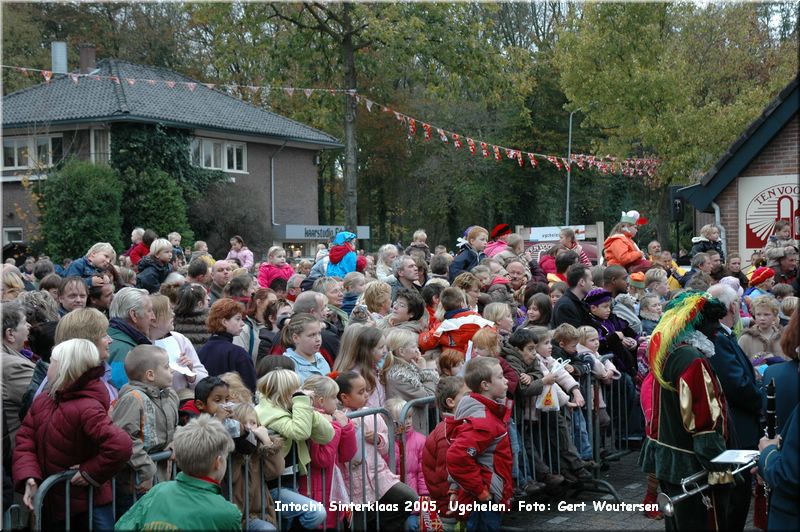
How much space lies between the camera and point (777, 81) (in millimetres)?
32875

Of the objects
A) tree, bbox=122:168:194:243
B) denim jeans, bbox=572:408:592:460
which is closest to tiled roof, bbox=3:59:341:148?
tree, bbox=122:168:194:243

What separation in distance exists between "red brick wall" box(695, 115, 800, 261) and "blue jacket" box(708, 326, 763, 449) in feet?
46.7

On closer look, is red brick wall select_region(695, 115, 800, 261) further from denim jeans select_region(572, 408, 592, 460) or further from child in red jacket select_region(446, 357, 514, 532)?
child in red jacket select_region(446, 357, 514, 532)

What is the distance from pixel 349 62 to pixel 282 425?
870 inches

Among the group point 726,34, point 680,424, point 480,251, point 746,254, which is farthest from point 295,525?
point 726,34

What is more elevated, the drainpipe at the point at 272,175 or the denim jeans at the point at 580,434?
the drainpipe at the point at 272,175

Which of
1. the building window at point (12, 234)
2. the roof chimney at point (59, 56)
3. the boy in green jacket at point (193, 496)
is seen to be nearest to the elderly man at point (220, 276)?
the boy in green jacket at point (193, 496)

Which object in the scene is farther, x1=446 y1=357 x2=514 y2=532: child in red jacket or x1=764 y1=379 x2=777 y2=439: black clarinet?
x1=446 y1=357 x2=514 y2=532: child in red jacket

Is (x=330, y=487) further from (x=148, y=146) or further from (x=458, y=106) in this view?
(x=458, y=106)

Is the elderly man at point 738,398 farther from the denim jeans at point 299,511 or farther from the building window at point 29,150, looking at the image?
the building window at point 29,150

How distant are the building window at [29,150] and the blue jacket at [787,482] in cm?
3437

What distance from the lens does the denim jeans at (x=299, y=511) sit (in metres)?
5.89

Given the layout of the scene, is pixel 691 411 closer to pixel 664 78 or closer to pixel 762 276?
pixel 762 276

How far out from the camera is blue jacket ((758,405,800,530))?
3986 mm
